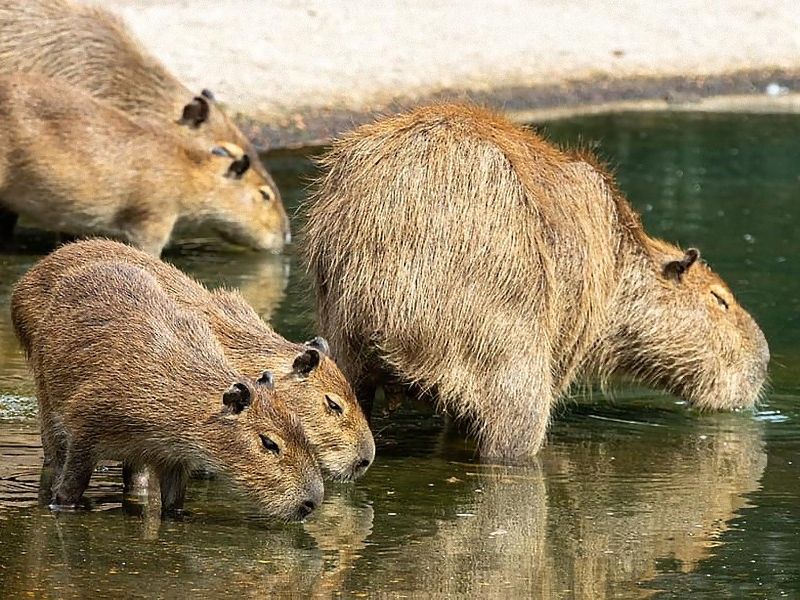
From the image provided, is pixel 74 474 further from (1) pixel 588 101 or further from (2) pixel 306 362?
(1) pixel 588 101

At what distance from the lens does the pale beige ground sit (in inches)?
587

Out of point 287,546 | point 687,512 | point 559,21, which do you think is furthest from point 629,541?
point 559,21

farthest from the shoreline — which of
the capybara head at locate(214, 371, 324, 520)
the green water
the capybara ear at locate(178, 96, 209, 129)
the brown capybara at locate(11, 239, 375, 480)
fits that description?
the capybara head at locate(214, 371, 324, 520)

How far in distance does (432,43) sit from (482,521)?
10.9m

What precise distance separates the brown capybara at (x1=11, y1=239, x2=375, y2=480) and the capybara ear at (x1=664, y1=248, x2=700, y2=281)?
1.87 metres

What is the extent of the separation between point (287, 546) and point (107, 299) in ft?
3.68

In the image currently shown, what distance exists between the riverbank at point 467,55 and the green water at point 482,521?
550 cm

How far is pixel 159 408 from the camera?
586 cm

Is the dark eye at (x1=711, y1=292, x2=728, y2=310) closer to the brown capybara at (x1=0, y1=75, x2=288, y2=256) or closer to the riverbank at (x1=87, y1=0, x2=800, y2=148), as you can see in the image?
the brown capybara at (x1=0, y1=75, x2=288, y2=256)

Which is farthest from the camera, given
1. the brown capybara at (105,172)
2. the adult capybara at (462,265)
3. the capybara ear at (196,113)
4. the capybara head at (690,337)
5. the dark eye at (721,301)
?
the capybara ear at (196,113)

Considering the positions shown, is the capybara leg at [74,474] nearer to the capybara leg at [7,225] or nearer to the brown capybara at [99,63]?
the capybara leg at [7,225]

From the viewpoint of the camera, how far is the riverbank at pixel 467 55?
48.2 ft

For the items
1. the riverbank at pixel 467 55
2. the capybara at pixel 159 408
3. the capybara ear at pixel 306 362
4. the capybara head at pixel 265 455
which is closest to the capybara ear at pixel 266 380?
the capybara at pixel 159 408

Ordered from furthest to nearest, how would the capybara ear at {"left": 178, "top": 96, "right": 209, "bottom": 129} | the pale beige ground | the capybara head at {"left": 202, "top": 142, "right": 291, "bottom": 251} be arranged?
the pale beige ground → the capybara ear at {"left": 178, "top": 96, "right": 209, "bottom": 129} → the capybara head at {"left": 202, "top": 142, "right": 291, "bottom": 251}
